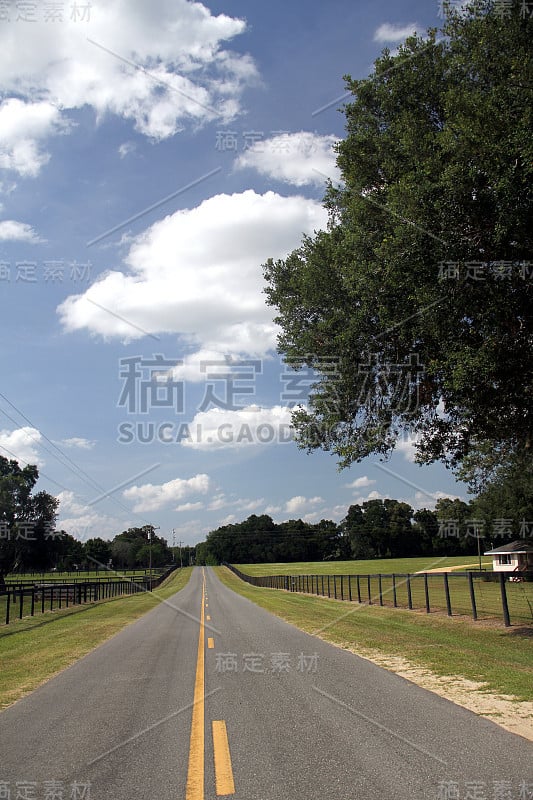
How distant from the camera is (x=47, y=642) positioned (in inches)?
701

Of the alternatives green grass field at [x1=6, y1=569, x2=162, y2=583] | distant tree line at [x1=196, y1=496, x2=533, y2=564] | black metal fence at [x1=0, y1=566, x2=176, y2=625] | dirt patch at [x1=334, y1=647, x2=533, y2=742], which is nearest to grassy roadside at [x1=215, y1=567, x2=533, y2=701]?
dirt patch at [x1=334, y1=647, x2=533, y2=742]

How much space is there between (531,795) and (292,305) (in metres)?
16.5

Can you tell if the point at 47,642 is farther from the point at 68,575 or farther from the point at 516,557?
the point at 68,575

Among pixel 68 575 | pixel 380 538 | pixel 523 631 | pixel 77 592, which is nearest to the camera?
pixel 523 631

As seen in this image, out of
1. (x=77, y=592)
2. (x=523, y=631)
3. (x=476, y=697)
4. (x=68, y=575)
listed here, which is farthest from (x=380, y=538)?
(x=476, y=697)

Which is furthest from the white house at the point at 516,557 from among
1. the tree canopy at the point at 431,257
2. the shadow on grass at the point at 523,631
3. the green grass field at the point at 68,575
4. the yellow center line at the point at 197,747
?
the yellow center line at the point at 197,747

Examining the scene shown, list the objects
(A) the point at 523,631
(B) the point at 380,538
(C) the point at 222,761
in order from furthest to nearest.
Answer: (B) the point at 380,538, (A) the point at 523,631, (C) the point at 222,761

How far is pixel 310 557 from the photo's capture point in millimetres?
191375

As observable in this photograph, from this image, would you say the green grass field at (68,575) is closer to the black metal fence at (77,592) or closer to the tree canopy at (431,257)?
the black metal fence at (77,592)

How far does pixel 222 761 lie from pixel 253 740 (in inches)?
31.6

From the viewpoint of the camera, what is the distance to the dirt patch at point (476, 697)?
23.7 ft

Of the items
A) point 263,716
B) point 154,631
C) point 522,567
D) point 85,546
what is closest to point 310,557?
point 85,546

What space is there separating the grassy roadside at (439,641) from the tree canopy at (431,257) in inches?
203

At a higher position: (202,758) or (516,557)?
(202,758)
